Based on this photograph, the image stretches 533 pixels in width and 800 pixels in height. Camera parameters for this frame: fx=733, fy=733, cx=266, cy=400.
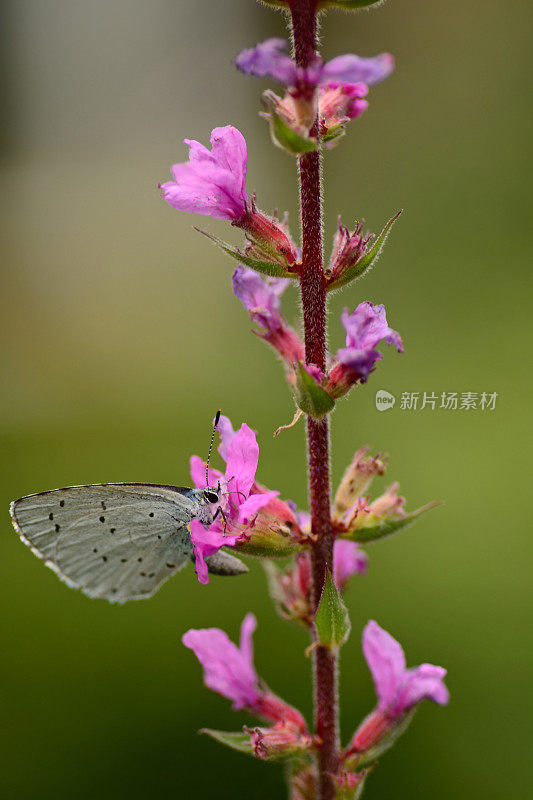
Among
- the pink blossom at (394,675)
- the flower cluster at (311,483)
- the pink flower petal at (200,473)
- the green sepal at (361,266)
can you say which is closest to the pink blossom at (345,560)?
the flower cluster at (311,483)

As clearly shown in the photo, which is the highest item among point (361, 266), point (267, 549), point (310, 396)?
point (361, 266)

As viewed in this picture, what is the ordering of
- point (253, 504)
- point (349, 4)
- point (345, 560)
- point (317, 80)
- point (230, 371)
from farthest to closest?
Answer: point (230, 371), point (345, 560), point (253, 504), point (349, 4), point (317, 80)

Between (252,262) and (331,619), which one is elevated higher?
(252,262)

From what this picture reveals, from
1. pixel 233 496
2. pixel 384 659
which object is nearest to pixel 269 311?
pixel 233 496

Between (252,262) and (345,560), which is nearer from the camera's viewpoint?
(252,262)

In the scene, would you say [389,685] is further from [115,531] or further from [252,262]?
[252,262]

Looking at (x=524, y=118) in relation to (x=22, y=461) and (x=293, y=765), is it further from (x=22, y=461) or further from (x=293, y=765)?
(x=293, y=765)
